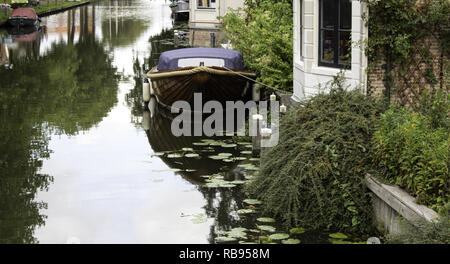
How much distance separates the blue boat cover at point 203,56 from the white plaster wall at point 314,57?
446cm

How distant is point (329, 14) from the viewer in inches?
601

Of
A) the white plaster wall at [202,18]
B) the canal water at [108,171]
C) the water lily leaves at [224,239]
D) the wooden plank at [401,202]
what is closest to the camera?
the wooden plank at [401,202]

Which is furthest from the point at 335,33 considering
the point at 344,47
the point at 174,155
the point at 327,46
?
the point at 174,155

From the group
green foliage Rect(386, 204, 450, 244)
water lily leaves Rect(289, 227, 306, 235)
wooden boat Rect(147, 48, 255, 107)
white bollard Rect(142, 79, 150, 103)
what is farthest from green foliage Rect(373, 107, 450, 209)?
white bollard Rect(142, 79, 150, 103)

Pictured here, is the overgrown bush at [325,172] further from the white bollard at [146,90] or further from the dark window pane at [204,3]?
the dark window pane at [204,3]

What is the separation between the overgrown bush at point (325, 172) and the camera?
1084cm

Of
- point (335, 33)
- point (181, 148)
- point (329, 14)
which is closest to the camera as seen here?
point (335, 33)

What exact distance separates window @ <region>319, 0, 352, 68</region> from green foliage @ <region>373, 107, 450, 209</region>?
152 inches

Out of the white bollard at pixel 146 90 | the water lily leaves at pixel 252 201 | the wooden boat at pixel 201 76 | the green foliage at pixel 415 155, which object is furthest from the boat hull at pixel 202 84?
the green foliage at pixel 415 155

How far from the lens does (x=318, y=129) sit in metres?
11.4

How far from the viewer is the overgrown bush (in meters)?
10.8

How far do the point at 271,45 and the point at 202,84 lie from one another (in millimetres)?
2224

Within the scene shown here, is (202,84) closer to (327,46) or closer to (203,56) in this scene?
(203,56)

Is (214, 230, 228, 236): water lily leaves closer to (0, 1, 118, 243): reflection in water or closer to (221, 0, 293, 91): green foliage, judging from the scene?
(0, 1, 118, 243): reflection in water
